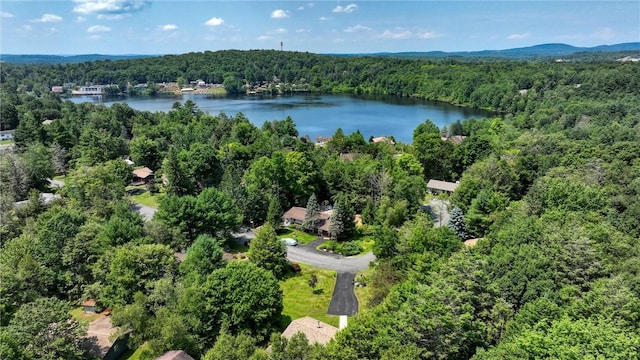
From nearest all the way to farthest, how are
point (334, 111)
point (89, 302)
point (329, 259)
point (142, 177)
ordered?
point (89, 302)
point (329, 259)
point (142, 177)
point (334, 111)

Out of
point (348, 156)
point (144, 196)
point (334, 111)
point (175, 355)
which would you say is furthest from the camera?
point (334, 111)

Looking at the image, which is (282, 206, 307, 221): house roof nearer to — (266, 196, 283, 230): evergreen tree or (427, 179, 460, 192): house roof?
(266, 196, 283, 230): evergreen tree

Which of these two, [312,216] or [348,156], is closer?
[312,216]

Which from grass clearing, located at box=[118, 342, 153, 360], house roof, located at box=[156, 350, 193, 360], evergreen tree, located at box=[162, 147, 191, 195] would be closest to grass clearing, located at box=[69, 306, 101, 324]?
grass clearing, located at box=[118, 342, 153, 360]

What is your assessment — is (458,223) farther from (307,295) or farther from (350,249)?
(307,295)

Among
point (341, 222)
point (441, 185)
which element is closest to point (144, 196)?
point (341, 222)

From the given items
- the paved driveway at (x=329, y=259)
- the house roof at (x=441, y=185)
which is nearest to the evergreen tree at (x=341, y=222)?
the paved driveway at (x=329, y=259)
